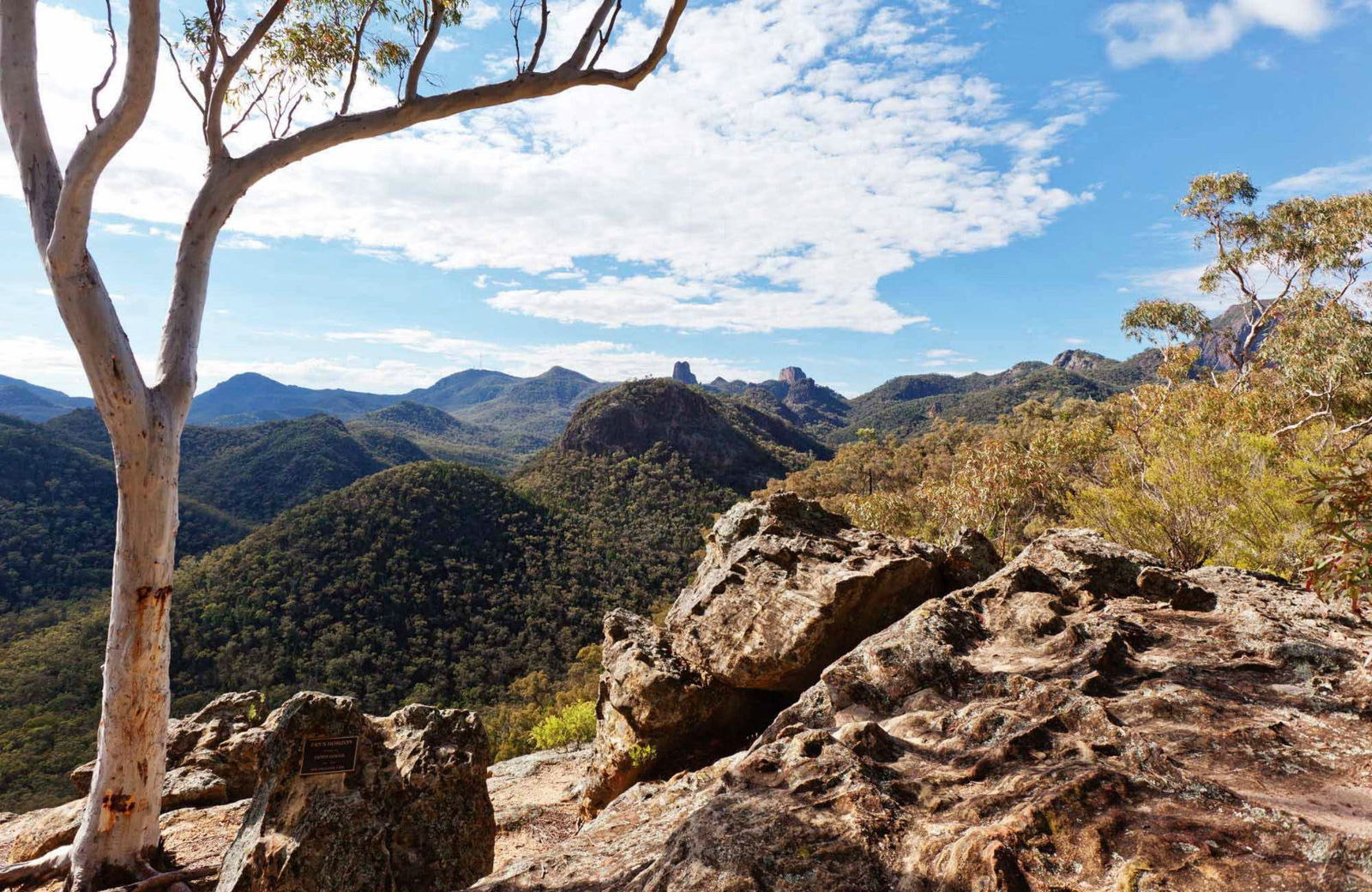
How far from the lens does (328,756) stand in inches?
225

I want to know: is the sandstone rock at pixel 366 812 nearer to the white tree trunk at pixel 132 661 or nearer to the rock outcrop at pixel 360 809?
the rock outcrop at pixel 360 809

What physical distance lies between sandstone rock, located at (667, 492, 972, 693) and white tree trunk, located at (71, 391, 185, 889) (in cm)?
640

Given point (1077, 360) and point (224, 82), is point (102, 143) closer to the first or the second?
point (224, 82)

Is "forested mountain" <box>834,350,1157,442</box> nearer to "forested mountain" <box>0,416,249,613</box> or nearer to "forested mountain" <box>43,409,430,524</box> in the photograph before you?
"forested mountain" <box>0,416,249,613</box>

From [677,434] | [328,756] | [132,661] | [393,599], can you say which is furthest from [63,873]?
[677,434]

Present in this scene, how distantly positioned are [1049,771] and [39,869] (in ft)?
29.8

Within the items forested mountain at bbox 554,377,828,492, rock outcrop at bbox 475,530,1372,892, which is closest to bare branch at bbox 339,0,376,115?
rock outcrop at bbox 475,530,1372,892

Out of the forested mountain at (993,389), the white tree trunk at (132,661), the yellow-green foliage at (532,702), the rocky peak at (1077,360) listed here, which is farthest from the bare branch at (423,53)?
the rocky peak at (1077,360)

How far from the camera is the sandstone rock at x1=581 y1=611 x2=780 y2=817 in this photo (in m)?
8.78

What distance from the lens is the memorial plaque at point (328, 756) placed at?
5633 mm

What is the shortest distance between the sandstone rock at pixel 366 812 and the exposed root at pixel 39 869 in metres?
2.19

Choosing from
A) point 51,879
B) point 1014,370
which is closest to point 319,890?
point 51,879

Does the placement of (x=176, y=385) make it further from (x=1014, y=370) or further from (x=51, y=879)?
(x=1014, y=370)

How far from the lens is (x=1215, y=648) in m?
5.70
